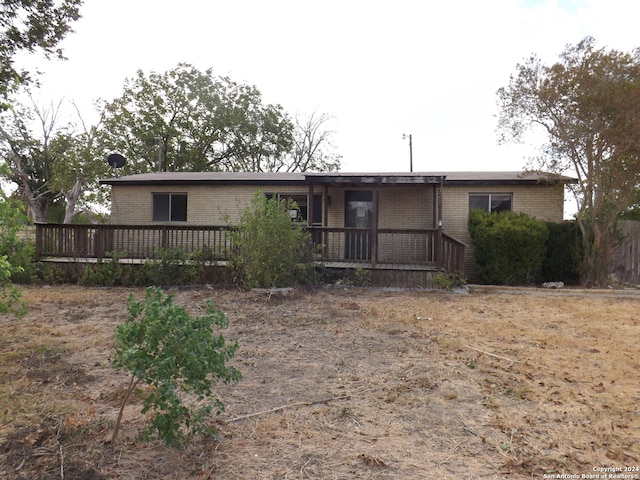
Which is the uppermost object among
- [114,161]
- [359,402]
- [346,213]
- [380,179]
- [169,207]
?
[114,161]

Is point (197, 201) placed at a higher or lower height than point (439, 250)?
higher

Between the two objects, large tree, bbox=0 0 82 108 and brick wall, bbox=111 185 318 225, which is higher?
large tree, bbox=0 0 82 108

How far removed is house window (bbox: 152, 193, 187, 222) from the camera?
510 inches

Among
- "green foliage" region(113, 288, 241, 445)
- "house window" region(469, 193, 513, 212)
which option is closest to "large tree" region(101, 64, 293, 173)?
"house window" region(469, 193, 513, 212)

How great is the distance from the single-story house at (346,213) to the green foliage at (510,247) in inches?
28.2

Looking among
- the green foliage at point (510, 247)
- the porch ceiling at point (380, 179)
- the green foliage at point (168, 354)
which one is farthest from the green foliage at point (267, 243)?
the green foliage at point (168, 354)

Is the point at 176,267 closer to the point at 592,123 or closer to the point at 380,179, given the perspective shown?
the point at 380,179

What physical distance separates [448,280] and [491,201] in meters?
3.87

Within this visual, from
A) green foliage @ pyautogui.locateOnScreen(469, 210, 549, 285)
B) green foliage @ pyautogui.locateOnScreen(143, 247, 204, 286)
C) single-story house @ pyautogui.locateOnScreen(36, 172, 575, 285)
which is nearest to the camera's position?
green foliage @ pyautogui.locateOnScreen(143, 247, 204, 286)

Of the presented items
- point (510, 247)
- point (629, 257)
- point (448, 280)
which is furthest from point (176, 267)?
point (629, 257)

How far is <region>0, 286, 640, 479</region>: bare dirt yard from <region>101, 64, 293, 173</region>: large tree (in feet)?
72.1

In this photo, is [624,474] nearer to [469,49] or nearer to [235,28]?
[469,49]

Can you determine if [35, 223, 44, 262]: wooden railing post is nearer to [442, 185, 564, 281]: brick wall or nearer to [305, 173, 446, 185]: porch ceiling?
[305, 173, 446, 185]: porch ceiling

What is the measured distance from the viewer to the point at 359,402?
10.3 ft
